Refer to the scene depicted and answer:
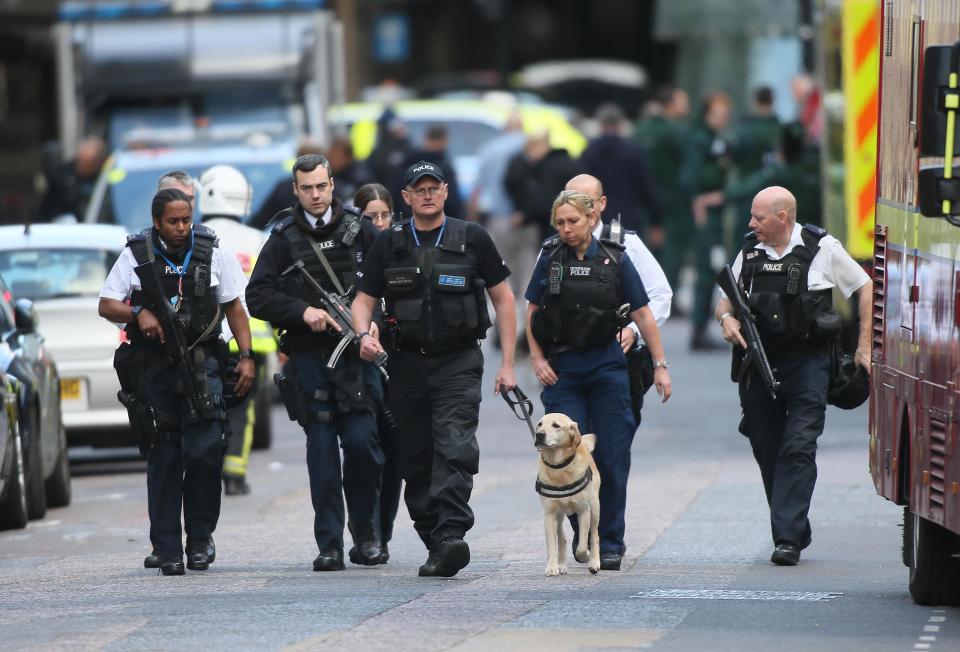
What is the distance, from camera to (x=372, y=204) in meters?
12.5

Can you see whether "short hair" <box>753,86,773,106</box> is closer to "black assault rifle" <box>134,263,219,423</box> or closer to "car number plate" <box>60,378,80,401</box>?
"car number plate" <box>60,378,80,401</box>

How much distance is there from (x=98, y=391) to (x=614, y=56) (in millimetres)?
50777

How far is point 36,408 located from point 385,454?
3.05 meters

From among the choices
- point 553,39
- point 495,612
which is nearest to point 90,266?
point 495,612

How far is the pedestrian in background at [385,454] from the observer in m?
12.0

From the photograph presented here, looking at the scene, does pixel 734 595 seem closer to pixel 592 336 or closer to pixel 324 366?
pixel 592 336

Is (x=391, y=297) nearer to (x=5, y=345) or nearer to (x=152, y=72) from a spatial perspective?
(x=5, y=345)

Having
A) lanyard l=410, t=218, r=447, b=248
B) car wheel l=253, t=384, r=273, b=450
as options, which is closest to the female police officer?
lanyard l=410, t=218, r=447, b=248

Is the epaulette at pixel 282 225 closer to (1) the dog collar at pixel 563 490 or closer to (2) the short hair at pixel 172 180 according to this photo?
(2) the short hair at pixel 172 180

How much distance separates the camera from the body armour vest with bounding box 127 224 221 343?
1155cm

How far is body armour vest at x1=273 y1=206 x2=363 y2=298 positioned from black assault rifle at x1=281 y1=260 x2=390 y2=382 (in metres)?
0.04

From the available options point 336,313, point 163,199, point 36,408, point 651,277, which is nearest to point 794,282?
point 651,277

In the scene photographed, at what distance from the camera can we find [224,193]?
14906mm

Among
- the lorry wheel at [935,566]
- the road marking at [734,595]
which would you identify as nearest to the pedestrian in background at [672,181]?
the road marking at [734,595]
